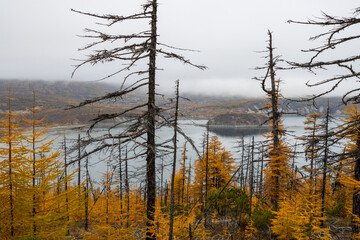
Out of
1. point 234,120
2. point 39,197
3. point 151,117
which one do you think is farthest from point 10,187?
point 234,120

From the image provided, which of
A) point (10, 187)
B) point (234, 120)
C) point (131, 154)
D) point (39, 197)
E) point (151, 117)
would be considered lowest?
point (131, 154)

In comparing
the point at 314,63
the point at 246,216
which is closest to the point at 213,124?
the point at 246,216

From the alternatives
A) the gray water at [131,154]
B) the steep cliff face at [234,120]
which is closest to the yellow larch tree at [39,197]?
the gray water at [131,154]

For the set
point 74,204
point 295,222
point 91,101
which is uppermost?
point 91,101

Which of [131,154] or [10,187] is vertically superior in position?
[10,187]

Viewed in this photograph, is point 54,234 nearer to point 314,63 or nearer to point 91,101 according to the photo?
point 91,101

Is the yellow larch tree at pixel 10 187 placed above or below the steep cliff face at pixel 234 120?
above

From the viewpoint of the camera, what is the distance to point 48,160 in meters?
7.52

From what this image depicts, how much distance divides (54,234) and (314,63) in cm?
938

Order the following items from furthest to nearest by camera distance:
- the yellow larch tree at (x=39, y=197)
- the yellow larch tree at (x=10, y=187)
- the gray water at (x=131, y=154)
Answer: the yellow larch tree at (x=39, y=197), the yellow larch tree at (x=10, y=187), the gray water at (x=131, y=154)

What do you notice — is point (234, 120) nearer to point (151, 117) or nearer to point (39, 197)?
point (151, 117)

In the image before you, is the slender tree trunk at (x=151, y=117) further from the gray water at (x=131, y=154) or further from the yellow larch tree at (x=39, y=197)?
the yellow larch tree at (x=39, y=197)

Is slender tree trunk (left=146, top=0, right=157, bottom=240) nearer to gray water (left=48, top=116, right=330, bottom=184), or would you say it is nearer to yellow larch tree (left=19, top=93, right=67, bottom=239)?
gray water (left=48, top=116, right=330, bottom=184)

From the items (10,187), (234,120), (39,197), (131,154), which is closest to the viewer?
(10,187)
